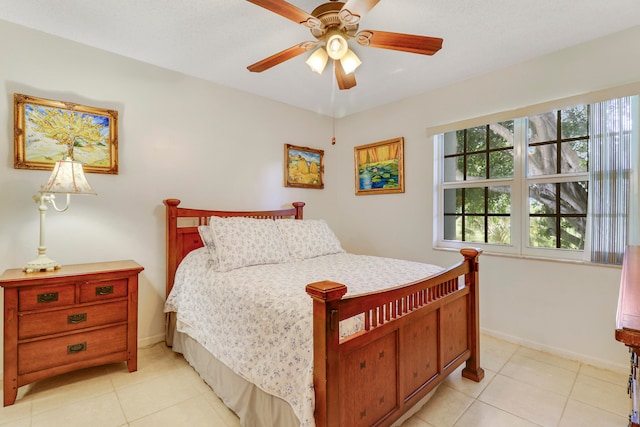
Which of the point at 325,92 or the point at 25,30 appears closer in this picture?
the point at 25,30

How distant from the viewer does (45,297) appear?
189 centimetres

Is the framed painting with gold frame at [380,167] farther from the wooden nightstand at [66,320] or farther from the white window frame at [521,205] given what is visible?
the wooden nightstand at [66,320]

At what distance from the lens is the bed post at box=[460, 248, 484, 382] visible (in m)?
2.05

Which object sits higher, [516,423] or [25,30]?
[25,30]

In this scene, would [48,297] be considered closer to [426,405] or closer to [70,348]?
[70,348]

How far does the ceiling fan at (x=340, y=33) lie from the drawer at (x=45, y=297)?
1984 mm

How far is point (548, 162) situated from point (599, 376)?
162 centimetres

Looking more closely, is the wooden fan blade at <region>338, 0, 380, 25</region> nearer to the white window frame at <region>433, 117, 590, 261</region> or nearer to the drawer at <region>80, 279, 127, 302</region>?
the white window frame at <region>433, 117, 590, 261</region>

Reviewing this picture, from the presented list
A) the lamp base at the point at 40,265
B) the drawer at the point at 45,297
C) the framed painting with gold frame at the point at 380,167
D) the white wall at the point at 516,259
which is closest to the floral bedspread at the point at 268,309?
the drawer at the point at 45,297

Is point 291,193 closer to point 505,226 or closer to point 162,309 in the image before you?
point 162,309

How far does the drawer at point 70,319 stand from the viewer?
1847mm

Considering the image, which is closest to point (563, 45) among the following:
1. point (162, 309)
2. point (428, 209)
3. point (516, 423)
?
point (428, 209)

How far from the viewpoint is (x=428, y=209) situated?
126 inches

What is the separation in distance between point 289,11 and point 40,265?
217 cm
